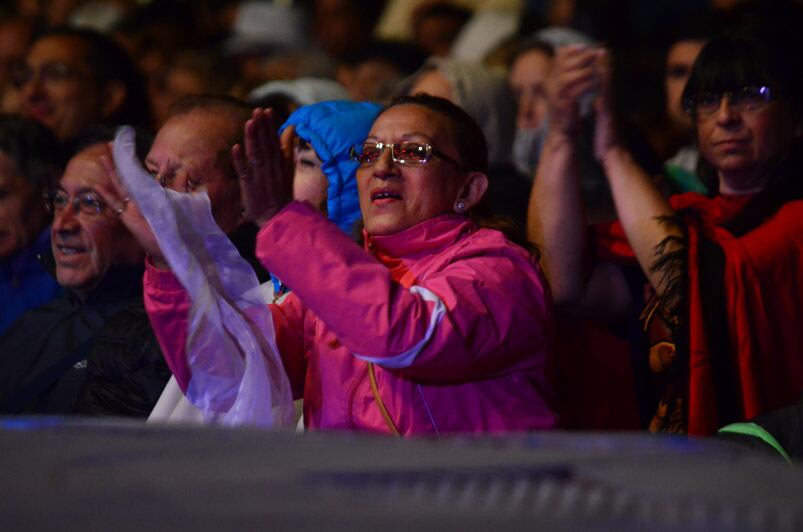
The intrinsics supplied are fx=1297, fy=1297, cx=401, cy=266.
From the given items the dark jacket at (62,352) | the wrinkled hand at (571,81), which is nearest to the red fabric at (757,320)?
the wrinkled hand at (571,81)

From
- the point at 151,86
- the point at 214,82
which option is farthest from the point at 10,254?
the point at 151,86

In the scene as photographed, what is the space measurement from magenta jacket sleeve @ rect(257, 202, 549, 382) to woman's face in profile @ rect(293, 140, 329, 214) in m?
0.77

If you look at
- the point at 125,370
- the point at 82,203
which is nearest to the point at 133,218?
the point at 125,370

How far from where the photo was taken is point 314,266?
224 cm

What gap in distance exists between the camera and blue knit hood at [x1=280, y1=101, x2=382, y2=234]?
122 inches

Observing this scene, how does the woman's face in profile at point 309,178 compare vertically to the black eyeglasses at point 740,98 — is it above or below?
below

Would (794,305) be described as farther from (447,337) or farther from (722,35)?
(447,337)

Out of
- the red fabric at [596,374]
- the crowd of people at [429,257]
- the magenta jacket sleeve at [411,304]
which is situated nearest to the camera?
the magenta jacket sleeve at [411,304]

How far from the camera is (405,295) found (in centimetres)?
222

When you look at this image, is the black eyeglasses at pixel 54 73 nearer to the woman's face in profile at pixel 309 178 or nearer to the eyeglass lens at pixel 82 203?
the eyeglass lens at pixel 82 203

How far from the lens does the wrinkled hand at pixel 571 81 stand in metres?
2.85

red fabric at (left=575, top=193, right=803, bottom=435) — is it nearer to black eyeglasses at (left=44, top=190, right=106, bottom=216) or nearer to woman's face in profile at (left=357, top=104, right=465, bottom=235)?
woman's face in profile at (left=357, top=104, right=465, bottom=235)

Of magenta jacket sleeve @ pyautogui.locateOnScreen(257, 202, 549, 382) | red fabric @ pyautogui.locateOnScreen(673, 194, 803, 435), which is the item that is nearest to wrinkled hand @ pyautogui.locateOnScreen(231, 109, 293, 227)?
magenta jacket sleeve @ pyautogui.locateOnScreen(257, 202, 549, 382)

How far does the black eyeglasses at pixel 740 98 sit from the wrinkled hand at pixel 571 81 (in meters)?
0.30
